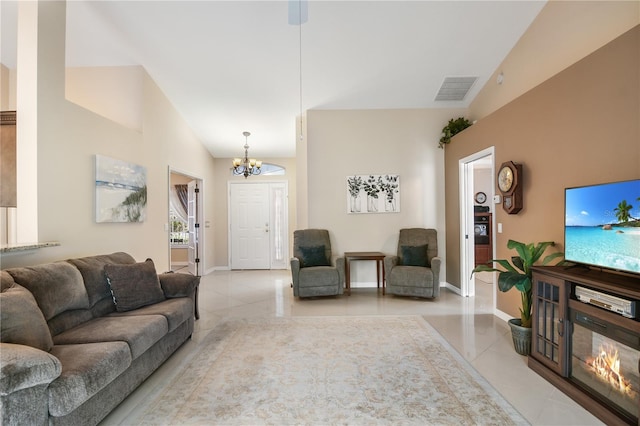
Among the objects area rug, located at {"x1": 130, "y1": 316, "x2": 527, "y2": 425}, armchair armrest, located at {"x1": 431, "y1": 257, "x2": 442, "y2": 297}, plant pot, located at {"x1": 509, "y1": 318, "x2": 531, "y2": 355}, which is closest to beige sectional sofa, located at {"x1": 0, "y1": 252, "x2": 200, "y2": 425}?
area rug, located at {"x1": 130, "y1": 316, "x2": 527, "y2": 425}

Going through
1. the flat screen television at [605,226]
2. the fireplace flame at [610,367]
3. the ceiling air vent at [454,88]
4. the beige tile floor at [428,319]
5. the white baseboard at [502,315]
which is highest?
the ceiling air vent at [454,88]

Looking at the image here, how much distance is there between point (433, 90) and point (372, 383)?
13.7ft

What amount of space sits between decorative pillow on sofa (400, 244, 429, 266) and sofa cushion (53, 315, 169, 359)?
3414mm

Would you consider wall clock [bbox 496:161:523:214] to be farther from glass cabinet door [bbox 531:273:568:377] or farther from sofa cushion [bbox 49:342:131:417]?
sofa cushion [bbox 49:342:131:417]

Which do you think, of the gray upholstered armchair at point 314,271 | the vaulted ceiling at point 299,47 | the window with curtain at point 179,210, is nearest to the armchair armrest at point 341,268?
the gray upholstered armchair at point 314,271

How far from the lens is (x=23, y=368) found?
1354mm

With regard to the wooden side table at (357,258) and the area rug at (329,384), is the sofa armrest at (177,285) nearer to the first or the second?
the area rug at (329,384)

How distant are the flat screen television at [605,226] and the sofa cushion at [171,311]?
3252mm

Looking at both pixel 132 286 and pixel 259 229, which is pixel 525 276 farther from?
pixel 259 229

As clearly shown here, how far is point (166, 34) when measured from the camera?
3510 mm

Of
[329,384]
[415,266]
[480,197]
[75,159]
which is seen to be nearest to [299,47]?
[75,159]

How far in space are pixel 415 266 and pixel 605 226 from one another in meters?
2.68

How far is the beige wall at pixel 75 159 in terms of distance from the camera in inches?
105

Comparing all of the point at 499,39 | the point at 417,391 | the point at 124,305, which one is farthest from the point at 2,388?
the point at 499,39
